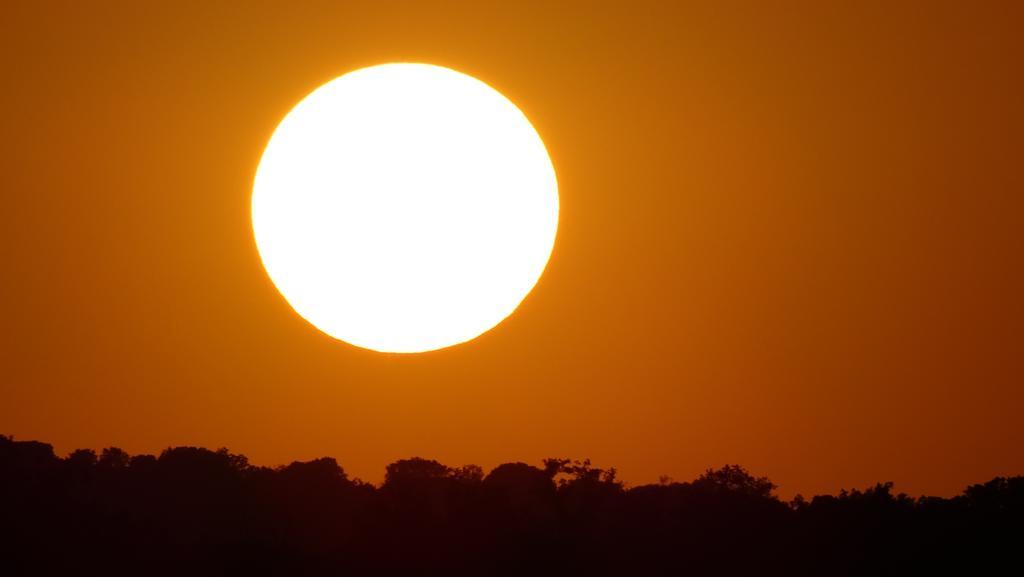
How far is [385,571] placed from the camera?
101500 mm

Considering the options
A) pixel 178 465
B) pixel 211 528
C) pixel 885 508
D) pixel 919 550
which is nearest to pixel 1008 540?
pixel 919 550

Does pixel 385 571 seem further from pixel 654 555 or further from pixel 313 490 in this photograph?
pixel 313 490

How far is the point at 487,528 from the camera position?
106062 millimetres

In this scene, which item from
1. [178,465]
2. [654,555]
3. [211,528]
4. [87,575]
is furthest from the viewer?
[178,465]

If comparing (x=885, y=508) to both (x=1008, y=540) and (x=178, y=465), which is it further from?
(x=178, y=465)

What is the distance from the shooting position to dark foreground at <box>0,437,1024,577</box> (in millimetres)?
98625

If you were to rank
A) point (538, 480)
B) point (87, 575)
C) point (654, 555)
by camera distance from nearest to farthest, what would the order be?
point (87, 575), point (654, 555), point (538, 480)

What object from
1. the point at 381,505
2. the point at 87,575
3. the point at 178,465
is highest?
the point at 178,465

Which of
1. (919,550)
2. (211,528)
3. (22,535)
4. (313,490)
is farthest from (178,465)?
(919,550)

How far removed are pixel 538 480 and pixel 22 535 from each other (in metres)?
31.5

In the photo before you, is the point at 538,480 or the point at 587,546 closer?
the point at 587,546

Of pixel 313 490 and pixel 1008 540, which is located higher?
pixel 313 490

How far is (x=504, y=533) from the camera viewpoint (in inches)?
4122

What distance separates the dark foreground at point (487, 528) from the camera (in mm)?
98625
